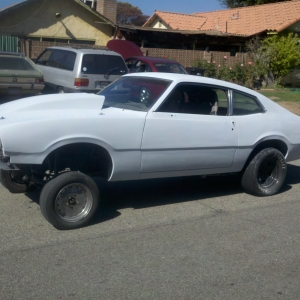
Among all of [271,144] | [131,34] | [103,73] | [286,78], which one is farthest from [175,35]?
[271,144]

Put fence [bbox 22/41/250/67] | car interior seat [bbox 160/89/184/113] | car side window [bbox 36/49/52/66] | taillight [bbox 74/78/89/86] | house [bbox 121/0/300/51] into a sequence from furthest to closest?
house [bbox 121/0/300/51], fence [bbox 22/41/250/67], car side window [bbox 36/49/52/66], taillight [bbox 74/78/89/86], car interior seat [bbox 160/89/184/113]

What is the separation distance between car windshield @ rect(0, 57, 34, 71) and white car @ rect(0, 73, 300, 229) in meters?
7.19

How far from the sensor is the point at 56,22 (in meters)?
24.0

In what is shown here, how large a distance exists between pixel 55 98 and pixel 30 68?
8143mm

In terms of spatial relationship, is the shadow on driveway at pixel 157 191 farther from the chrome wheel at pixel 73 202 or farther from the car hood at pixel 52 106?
the car hood at pixel 52 106

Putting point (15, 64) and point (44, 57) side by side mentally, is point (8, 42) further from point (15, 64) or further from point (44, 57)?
point (15, 64)

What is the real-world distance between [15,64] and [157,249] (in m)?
9.82

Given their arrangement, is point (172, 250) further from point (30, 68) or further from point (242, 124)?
point (30, 68)

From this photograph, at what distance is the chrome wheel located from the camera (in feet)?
18.6

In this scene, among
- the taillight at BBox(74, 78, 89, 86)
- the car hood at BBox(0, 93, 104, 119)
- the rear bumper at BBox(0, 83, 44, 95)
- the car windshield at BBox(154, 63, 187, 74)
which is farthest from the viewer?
the car windshield at BBox(154, 63, 187, 74)

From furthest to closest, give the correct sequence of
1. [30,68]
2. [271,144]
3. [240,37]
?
1. [240,37]
2. [30,68]
3. [271,144]

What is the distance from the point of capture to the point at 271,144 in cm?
754

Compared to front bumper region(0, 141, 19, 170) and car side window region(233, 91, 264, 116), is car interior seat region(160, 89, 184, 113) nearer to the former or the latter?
car side window region(233, 91, 264, 116)

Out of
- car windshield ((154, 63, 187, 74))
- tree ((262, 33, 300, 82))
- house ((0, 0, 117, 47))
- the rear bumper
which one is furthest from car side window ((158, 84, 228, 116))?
tree ((262, 33, 300, 82))
